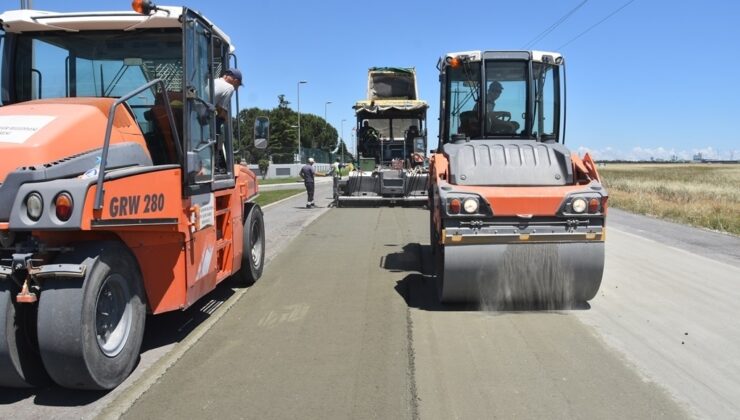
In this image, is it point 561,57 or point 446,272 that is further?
point 561,57

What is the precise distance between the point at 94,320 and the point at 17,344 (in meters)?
0.49

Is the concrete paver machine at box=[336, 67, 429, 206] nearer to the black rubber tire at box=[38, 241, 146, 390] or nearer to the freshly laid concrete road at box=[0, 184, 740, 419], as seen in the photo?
the freshly laid concrete road at box=[0, 184, 740, 419]

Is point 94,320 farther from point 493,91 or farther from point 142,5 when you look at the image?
point 493,91

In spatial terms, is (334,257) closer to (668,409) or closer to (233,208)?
(233,208)

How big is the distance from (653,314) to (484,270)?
6.50 ft

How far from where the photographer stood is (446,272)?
6375mm

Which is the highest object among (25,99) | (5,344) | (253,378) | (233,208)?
(25,99)

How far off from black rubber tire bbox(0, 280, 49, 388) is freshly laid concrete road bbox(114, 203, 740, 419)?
0.74m

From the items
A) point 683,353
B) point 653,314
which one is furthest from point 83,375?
point 653,314

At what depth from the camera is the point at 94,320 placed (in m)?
4.18

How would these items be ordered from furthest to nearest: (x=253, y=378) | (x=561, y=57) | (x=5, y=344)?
(x=561, y=57) < (x=253, y=378) < (x=5, y=344)

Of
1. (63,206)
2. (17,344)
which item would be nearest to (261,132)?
(63,206)

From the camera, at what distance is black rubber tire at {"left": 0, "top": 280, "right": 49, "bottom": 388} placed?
12.9 feet

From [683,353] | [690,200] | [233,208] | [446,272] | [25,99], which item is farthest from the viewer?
[690,200]
